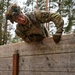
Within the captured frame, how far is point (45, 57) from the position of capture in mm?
2406

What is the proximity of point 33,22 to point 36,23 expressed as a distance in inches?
1.2

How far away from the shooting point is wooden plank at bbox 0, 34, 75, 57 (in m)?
2.10

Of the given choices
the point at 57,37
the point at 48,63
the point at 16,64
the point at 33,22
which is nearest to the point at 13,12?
the point at 33,22

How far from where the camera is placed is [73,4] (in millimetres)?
8945

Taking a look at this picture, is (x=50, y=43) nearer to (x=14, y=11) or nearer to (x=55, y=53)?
(x=55, y=53)

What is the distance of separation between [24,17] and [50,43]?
35 cm

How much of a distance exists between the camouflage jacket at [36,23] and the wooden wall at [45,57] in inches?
5.1

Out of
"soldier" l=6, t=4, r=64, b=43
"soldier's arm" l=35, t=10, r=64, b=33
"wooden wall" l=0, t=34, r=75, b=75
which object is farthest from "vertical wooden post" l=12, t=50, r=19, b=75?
"soldier's arm" l=35, t=10, r=64, b=33

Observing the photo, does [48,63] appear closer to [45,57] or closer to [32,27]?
[45,57]

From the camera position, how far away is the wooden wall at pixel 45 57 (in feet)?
6.88

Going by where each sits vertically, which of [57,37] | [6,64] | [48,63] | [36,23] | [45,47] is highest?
[36,23]

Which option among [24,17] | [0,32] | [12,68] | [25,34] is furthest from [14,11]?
[0,32]

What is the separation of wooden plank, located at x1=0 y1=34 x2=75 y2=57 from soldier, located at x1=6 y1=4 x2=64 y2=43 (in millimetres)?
59

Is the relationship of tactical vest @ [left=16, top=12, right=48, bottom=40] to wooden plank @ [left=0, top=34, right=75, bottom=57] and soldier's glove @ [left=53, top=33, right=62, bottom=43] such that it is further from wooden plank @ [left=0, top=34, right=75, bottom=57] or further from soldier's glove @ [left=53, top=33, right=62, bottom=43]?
soldier's glove @ [left=53, top=33, right=62, bottom=43]
